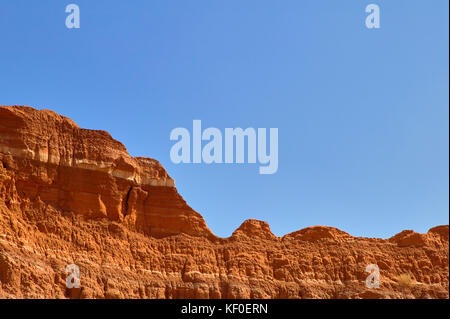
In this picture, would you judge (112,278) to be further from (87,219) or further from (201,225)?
(201,225)

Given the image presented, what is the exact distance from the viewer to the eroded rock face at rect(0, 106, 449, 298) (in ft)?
123

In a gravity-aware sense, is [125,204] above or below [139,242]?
above

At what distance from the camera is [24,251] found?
35250 millimetres

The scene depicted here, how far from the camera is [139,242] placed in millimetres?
41406

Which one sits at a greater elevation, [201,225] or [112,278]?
[201,225]

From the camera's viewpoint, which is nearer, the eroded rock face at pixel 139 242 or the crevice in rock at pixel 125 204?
the eroded rock face at pixel 139 242

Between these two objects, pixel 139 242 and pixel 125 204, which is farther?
pixel 125 204

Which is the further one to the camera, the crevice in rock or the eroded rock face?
the crevice in rock

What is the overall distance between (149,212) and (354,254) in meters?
16.7

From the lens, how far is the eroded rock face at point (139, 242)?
123ft
